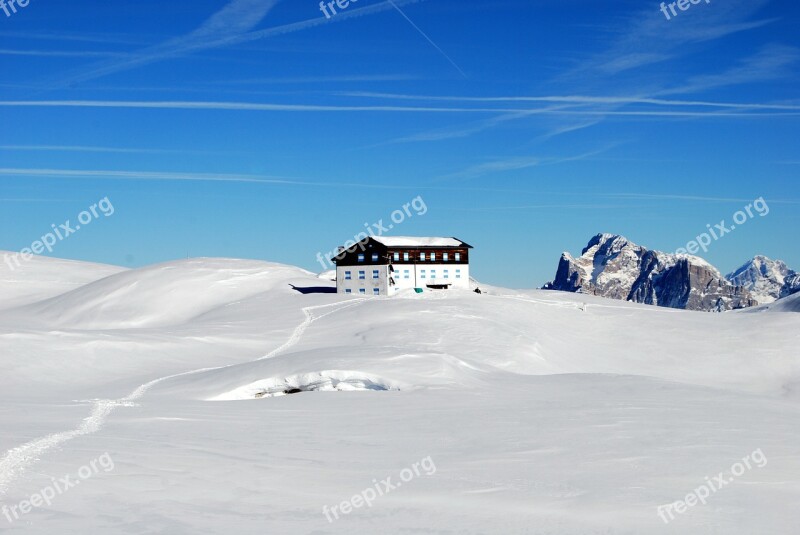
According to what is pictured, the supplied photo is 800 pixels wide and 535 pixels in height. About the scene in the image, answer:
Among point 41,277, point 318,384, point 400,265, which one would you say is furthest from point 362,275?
point 41,277

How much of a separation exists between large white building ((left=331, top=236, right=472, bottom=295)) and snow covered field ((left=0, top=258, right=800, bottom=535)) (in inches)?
1094

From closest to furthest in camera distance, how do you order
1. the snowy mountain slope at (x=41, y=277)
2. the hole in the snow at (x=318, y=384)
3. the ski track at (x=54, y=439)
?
the ski track at (x=54, y=439)
the hole in the snow at (x=318, y=384)
the snowy mountain slope at (x=41, y=277)

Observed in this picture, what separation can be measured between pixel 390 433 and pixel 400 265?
65.9 meters

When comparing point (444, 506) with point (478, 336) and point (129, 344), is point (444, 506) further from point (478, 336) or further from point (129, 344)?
point (478, 336)

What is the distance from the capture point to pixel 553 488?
16.9m

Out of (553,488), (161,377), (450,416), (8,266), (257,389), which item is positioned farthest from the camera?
(8,266)

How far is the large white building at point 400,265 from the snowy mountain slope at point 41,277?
149 feet

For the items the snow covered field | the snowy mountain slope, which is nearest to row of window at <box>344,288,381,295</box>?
the snow covered field

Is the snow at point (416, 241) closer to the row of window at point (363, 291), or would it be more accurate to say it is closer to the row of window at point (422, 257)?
the row of window at point (422, 257)

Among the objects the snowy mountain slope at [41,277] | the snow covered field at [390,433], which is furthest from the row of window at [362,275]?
the snowy mountain slope at [41,277]

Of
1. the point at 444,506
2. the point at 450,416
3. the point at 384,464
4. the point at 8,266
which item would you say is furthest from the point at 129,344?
the point at 8,266

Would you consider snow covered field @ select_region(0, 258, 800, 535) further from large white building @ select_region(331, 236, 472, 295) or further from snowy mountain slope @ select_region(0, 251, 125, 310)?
snowy mountain slope @ select_region(0, 251, 125, 310)

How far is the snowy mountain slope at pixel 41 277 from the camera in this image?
107m

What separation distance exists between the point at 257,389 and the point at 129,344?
57.3 ft
